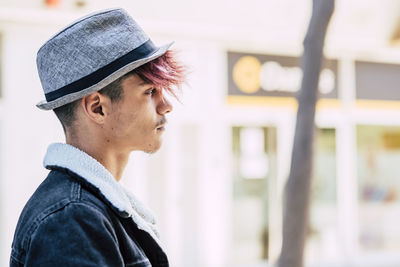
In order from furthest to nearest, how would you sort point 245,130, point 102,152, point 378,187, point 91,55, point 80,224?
point 378,187 → point 245,130 → point 102,152 → point 91,55 → point 80,224

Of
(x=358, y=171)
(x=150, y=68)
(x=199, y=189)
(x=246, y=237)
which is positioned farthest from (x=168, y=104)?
(x=358, y=171)

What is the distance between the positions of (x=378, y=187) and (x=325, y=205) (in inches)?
45.7

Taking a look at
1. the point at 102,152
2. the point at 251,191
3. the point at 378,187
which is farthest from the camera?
the point at 378,187

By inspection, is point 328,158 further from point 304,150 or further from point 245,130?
point 304,150

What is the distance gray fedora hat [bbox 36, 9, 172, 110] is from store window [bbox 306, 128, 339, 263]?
836cm

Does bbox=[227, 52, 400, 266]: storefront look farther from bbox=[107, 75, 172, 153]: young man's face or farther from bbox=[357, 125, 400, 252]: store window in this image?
bbox=[107, 75, 172, 153]: young man's face

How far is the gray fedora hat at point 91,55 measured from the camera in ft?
4.40

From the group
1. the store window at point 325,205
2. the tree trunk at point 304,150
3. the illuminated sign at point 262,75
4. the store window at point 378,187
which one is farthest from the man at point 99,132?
the store window at point 378,187

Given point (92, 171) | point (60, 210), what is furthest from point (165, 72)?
point (60, 210)

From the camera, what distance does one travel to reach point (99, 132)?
1.43 metres

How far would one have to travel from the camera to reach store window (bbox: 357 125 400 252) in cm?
987

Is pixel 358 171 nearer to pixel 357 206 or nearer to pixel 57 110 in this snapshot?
pixel 357 206

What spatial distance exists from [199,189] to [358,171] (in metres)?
3.13

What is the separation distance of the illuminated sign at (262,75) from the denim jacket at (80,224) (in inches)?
286
